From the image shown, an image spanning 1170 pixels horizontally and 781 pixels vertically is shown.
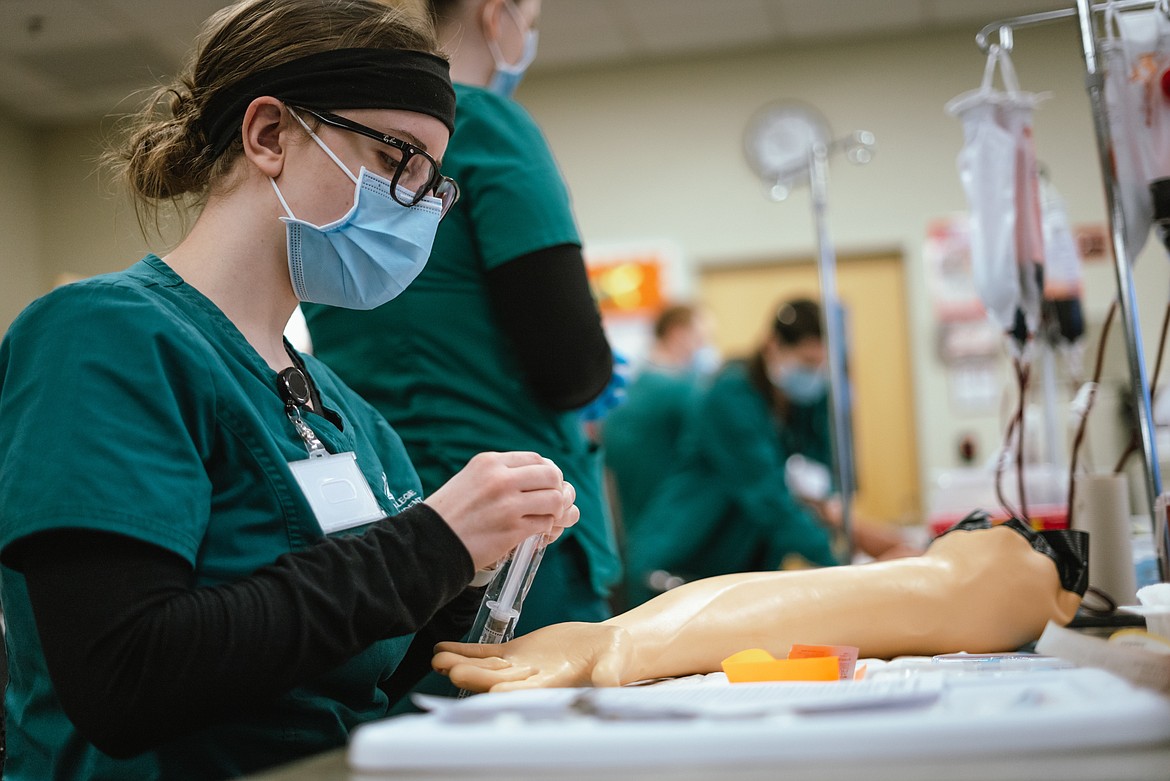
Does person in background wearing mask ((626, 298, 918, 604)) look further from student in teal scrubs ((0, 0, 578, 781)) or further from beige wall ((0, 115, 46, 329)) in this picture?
student in teal scrubs ((0, 0, 578, 781))

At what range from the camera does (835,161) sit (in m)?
5.51

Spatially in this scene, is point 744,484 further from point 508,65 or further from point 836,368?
point 508,65

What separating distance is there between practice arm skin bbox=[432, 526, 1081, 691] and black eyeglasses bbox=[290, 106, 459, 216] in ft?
1.37

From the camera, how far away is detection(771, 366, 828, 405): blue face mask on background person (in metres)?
3.31

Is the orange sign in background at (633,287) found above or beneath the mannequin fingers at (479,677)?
above

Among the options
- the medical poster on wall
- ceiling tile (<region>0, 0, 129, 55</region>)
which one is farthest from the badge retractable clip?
the medical poster on wall

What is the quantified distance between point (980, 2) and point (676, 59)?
1453 mm

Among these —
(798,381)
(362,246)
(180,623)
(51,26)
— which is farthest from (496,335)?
(798,381)

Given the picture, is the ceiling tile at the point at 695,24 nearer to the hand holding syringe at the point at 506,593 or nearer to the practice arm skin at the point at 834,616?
the practice arm skin at the point at 834,616

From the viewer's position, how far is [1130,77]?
4.50ft

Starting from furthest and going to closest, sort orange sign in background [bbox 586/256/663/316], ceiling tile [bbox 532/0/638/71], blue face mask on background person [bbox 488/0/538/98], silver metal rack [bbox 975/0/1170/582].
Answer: orange sign in background [bbox 586/256/663/316]
ceiling tile [bbox 532/0/638/71]
blue face mask on background person [bbox 488/0/538/98]
silver metal rack [bbox 975/0/1170/582]

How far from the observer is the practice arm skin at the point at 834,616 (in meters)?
0.90

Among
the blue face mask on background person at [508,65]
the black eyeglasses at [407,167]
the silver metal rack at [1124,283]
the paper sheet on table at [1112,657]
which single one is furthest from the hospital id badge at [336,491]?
the silver metal rack at [1124,283]

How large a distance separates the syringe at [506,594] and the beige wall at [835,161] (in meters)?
4.70
